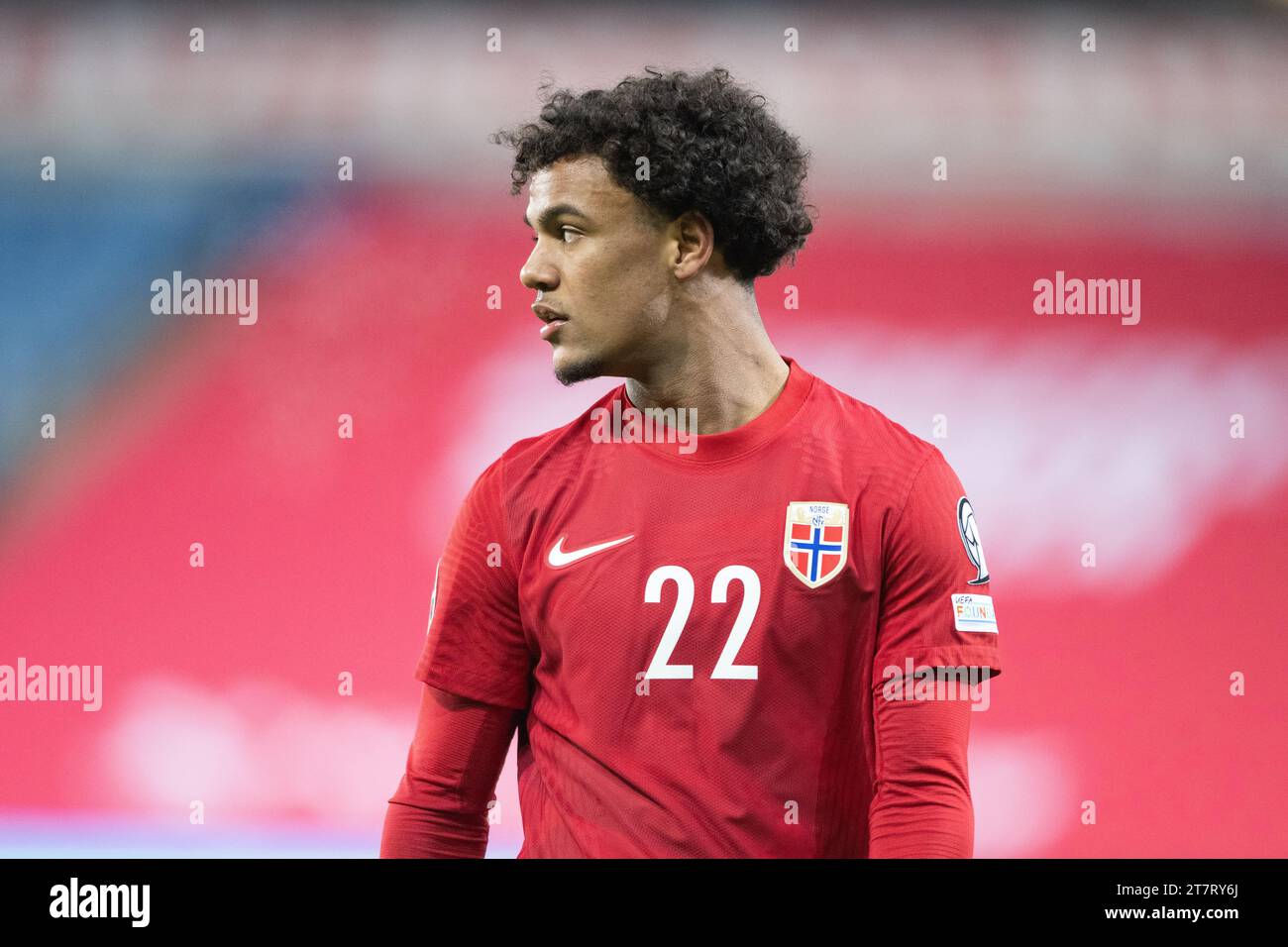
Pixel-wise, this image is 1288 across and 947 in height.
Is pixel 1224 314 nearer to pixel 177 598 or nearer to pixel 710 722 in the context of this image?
pixel 710 722

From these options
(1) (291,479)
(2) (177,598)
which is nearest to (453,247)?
(1) (291,479)

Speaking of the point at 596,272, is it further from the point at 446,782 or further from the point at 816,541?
the point at 446,782

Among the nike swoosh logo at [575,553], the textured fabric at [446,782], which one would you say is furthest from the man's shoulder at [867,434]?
the textured fabric at [446,782]

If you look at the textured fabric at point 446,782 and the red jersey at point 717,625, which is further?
the textured fabric at point 446,782

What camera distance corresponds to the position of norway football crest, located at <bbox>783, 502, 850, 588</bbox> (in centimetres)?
214

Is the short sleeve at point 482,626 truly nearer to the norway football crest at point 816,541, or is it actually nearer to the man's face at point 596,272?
the man's face at point 596,272

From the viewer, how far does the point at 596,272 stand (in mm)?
2248

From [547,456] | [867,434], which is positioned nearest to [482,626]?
[547,456]

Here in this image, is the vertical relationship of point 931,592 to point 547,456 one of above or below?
below

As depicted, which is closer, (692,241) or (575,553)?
(575,553)

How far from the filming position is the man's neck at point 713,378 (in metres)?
2.29

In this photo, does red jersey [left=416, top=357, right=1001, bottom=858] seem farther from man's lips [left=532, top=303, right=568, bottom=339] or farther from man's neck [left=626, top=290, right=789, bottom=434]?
man's lips [left=532, top=303, right=568, bottom=339]

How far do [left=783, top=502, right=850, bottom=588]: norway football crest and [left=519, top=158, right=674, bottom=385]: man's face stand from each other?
38cm

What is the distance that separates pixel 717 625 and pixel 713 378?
1.39ft
